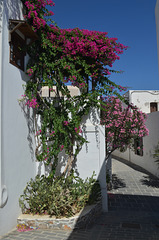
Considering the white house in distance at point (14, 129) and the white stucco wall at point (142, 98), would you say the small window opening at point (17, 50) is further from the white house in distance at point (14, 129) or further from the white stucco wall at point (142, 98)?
the white stucco wall at point (142, 98)

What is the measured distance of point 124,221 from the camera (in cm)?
609

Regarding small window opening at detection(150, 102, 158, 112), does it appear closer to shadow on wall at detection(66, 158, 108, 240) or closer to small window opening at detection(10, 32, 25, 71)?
shadow on wall at detection(66, 158, 108, 240)

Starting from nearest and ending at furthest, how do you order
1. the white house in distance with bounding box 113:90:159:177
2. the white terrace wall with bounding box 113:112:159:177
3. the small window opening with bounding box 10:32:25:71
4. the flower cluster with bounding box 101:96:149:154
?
the small window opening with bounding box 10:32:25:71
the flower cluster with bounding box 101:96:149:154
the white terrace wall with bounding box 113:112:159:177
the white house in distance with bounding box 113:90:159:177

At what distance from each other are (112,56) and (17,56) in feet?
9.85

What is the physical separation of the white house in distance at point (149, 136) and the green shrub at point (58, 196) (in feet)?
12.2

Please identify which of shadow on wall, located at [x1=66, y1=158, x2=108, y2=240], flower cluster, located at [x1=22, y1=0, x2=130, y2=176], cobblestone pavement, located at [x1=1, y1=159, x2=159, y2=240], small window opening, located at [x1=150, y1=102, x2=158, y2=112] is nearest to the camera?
cobblestone pavement, located at [x1=1, y1=159, x2=159, y2=240]

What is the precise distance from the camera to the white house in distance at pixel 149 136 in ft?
42.2

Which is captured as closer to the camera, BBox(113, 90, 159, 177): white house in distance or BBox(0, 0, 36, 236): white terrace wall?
BBox(0, 0, 36, 236): white terrace wall

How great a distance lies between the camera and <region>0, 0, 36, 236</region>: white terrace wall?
194 inches

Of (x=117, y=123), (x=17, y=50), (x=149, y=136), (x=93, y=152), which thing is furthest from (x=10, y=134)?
(x=149, y=136)

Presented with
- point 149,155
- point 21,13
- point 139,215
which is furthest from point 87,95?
point 149,155

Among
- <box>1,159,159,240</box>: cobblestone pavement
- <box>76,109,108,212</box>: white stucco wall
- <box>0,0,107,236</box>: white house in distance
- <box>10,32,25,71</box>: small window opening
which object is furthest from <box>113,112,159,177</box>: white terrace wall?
<box>10,32,25,71</box>: small window opening

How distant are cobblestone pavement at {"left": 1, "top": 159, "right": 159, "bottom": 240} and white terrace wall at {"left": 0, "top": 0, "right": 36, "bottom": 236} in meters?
0.71

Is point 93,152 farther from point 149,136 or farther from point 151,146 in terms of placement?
point 149,136
